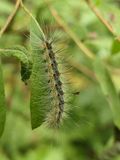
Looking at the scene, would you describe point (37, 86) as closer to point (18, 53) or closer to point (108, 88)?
point (18, 53)

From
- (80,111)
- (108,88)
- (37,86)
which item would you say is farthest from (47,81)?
(80,111)

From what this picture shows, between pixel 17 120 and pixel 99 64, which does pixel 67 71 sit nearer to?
pixel 99 64

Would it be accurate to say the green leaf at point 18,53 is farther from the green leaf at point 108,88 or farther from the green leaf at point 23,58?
the green leaf at point 108,88

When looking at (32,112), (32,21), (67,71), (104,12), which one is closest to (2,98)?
(32,112)

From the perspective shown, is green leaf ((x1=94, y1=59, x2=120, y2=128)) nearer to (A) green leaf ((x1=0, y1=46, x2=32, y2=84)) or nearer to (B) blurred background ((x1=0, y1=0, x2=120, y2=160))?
(A) green leaf ((x1=0, y1=46, x2=32, y2=84))

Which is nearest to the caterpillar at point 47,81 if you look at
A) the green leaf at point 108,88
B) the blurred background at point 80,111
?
the green leaf at point 108,88
